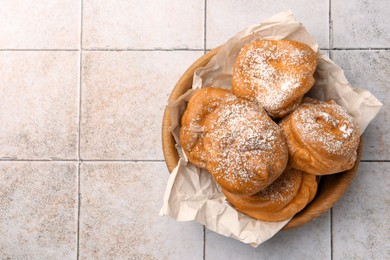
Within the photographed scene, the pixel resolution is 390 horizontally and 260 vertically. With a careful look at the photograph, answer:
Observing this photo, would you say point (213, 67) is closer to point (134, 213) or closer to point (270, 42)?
point (270, 42)

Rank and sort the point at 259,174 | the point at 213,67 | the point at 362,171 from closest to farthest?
the point at 259,174 < the point at 213,67 < the point at 362,171

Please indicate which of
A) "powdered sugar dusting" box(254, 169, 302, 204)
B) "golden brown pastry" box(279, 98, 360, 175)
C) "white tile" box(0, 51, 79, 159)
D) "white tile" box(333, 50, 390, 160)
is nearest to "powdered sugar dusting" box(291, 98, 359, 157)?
"golden brown pastry" box(279, 98, 360, 175)

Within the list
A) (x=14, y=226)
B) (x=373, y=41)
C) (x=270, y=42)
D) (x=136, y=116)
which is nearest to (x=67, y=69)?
(x=136, y=116)

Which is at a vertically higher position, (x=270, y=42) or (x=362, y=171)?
(x=270, y=42)

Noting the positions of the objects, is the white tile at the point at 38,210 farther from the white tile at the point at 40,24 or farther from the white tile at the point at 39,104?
the white tile at the point at 40,24

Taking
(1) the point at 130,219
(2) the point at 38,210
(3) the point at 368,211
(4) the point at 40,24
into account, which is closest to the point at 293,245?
(3) the point at 368,211

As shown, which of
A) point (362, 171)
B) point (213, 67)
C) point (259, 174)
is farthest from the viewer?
point (362, 171)

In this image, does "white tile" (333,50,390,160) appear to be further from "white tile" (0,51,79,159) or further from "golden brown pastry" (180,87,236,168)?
"white tile" (0,51,79,159)
